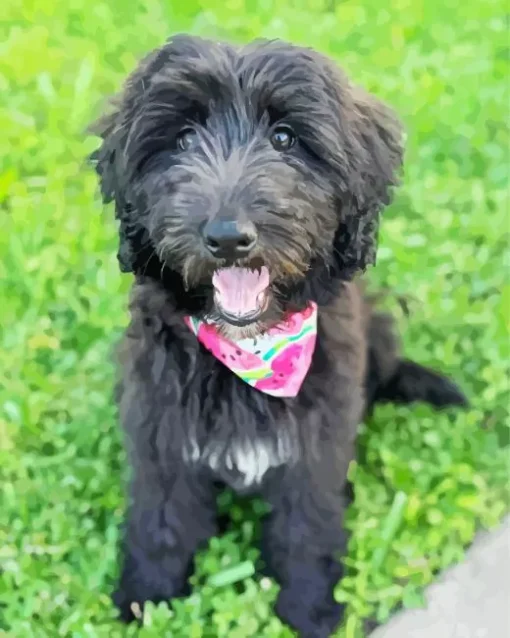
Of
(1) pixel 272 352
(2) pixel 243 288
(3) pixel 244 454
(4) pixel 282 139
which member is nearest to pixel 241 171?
(4) pixel 282 139

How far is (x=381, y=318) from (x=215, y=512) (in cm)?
82

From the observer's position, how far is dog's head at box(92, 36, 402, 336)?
1.79 m

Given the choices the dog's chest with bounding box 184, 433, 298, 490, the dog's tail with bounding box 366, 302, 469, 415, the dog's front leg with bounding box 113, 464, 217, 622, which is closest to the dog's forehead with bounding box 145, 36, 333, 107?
the dog's chest with bounding box 184, 433, 298, 490

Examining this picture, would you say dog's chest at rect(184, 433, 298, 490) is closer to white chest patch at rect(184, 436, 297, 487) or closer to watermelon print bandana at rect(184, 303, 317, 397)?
white chest patch at rect(184, 436, 297, 487)

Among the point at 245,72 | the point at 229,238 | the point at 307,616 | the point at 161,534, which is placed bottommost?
the point at 307,616

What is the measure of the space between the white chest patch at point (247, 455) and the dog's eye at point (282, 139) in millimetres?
740

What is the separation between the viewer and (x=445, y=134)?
3768 millimetres

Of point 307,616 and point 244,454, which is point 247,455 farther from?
point 307,616

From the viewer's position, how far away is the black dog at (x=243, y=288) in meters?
1.82

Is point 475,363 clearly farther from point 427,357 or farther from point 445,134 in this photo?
point 445,134

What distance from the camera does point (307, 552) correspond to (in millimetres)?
2387

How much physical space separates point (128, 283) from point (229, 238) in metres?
1.45

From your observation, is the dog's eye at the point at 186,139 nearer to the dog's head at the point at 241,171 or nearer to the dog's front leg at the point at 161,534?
the dog's head at the point at 241,171

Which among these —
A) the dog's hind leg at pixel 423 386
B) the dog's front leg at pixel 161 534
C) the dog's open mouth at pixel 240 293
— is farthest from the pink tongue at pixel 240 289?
the dog's hind leg at pixel 423 386
